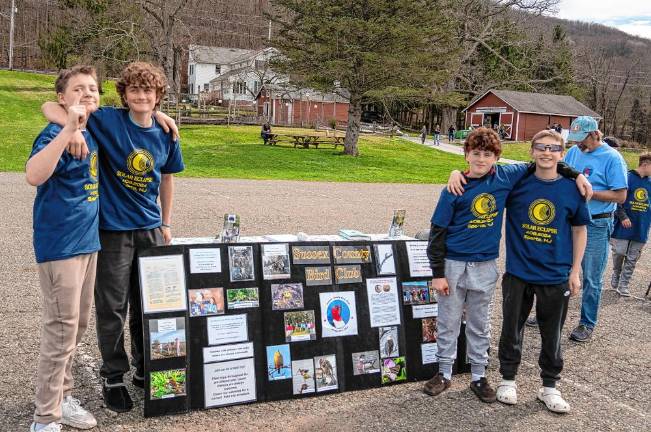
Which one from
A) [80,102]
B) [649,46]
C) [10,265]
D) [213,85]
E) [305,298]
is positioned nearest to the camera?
[80,102]

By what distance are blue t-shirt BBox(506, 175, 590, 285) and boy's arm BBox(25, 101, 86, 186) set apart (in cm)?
311

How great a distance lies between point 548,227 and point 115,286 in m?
3.08

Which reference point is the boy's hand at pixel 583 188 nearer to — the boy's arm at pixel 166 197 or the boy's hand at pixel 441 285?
the boy's hand at pixel 441 285

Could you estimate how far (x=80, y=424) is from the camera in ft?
11.5

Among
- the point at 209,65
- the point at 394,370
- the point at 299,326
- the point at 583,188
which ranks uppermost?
the point at 209,65

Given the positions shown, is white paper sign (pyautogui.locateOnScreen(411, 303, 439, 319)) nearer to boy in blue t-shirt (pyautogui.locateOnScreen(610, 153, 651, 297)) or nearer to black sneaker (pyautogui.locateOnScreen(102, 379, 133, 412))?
black sneaker (pyautogui.locateOnScreen(102, 379, 133, 412))

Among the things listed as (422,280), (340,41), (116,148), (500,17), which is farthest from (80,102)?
(500,17)

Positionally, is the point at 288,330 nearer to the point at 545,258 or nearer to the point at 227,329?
the point at 227,329

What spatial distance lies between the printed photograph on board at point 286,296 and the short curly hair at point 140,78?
1.58 meters

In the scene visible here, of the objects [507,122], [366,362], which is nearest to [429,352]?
[366,362]

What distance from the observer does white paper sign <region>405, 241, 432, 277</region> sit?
4754mm

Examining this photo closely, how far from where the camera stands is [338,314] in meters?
4.40

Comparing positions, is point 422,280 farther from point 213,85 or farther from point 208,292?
point 213,85

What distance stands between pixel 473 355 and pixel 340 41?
23161mm
